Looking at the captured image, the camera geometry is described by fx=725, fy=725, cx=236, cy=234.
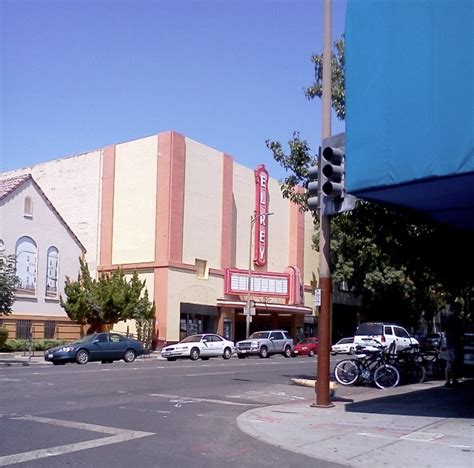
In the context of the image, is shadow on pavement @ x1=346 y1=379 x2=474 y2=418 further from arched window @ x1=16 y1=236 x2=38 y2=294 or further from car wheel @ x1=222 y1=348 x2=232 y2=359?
arched window @ x1=16 y1=236 x2=38 y2=294

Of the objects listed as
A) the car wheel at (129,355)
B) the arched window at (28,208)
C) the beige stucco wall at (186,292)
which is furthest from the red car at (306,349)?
the arched window at (28,208)

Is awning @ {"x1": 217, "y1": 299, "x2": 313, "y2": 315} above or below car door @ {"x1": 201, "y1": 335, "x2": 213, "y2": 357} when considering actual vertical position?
above

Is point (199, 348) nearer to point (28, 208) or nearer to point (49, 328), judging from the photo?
point (49, 328)

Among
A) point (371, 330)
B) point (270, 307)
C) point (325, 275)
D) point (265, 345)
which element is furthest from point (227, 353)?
point (325, 275)

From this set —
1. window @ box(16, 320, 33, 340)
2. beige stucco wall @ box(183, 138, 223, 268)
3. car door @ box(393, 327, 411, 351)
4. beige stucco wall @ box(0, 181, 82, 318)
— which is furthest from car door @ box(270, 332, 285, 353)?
window @ box(16, 320, 33, 340)

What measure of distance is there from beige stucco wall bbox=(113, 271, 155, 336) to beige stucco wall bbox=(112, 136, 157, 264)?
93cm

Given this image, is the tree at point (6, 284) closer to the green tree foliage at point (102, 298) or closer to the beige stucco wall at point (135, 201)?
the green tree foliage at point (102, 298)

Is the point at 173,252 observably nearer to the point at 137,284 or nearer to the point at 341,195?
the point at 137,284

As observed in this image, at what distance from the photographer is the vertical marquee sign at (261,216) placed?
163 ft

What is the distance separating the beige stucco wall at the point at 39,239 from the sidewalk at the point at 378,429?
27291 millimetres

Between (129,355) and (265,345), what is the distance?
Answer: 10.1 meters

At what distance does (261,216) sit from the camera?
4978cm

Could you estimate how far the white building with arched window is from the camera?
39.0 meters

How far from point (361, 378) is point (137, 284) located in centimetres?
2265
